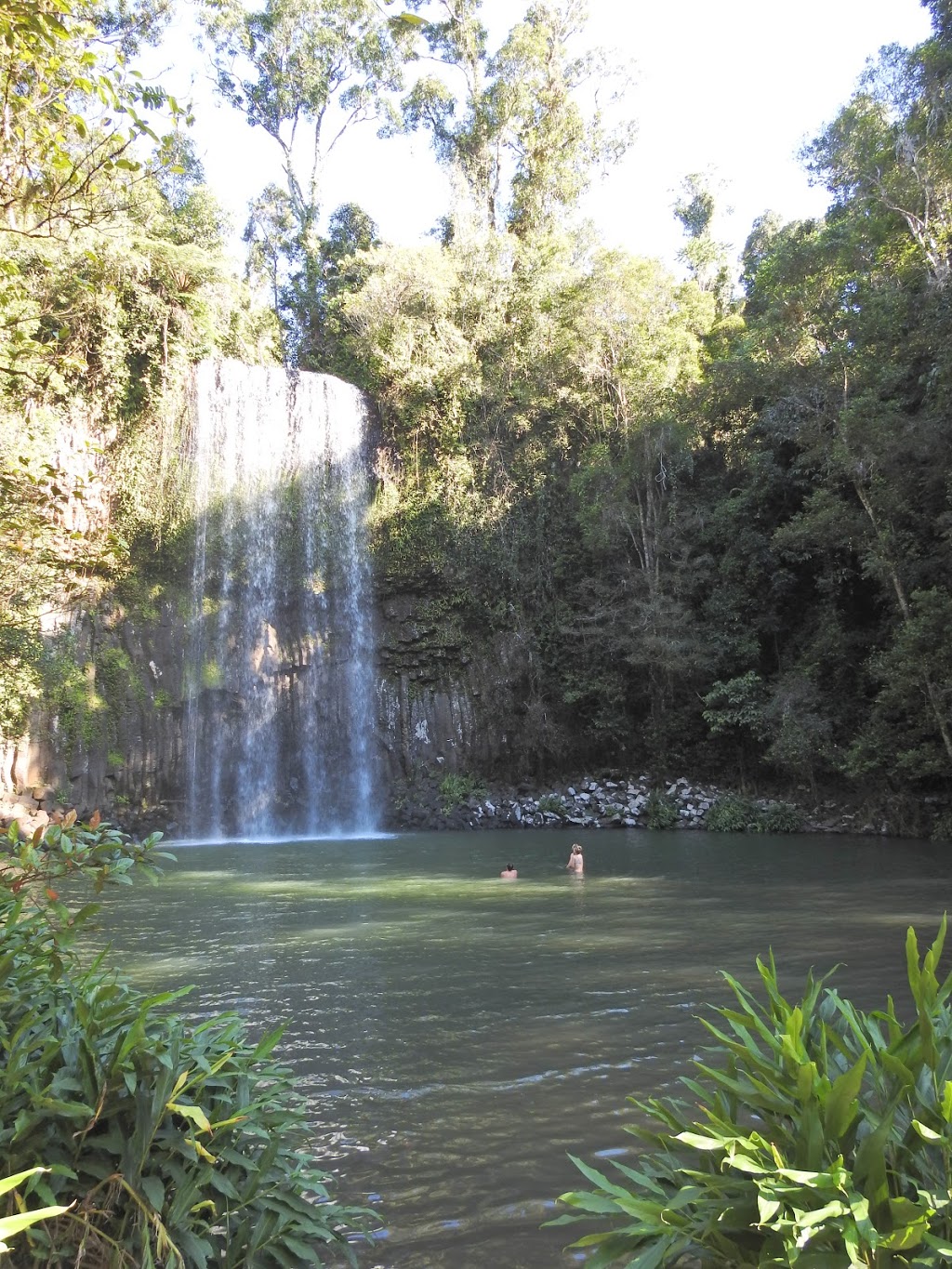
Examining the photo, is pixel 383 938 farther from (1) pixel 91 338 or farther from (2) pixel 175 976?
(1) pixel 91 338

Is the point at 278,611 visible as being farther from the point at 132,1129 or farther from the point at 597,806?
the point at 132,1129

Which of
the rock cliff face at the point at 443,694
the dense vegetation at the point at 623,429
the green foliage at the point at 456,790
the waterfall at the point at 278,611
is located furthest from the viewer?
the rock cliff face at the point at 443,694

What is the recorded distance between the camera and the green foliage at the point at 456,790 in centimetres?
2136

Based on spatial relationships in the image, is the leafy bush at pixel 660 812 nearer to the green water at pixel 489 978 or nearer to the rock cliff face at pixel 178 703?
the rock cliff face at pixel 178 703

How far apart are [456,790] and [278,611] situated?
6.53m

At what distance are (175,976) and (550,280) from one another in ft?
76.7

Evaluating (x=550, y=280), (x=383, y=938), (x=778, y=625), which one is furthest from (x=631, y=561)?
(x=383, y=938)

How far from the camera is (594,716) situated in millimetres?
22688

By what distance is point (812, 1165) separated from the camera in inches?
77.4

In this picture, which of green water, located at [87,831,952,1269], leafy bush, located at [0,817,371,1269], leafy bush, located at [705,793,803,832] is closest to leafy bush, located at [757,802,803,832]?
leafy bush, located at [705,793,803,832]

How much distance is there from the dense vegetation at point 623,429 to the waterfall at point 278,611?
1071 millimetres

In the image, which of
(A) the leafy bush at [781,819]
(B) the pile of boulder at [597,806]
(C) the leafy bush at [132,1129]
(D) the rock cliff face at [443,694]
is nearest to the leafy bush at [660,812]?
(B) the pile of boulder at [597,806]

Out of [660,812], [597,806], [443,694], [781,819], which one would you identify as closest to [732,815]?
[781,819]

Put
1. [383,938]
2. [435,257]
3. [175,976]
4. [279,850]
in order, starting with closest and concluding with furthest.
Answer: [175,976]
[383,938]
[279,850]
[435,257]
